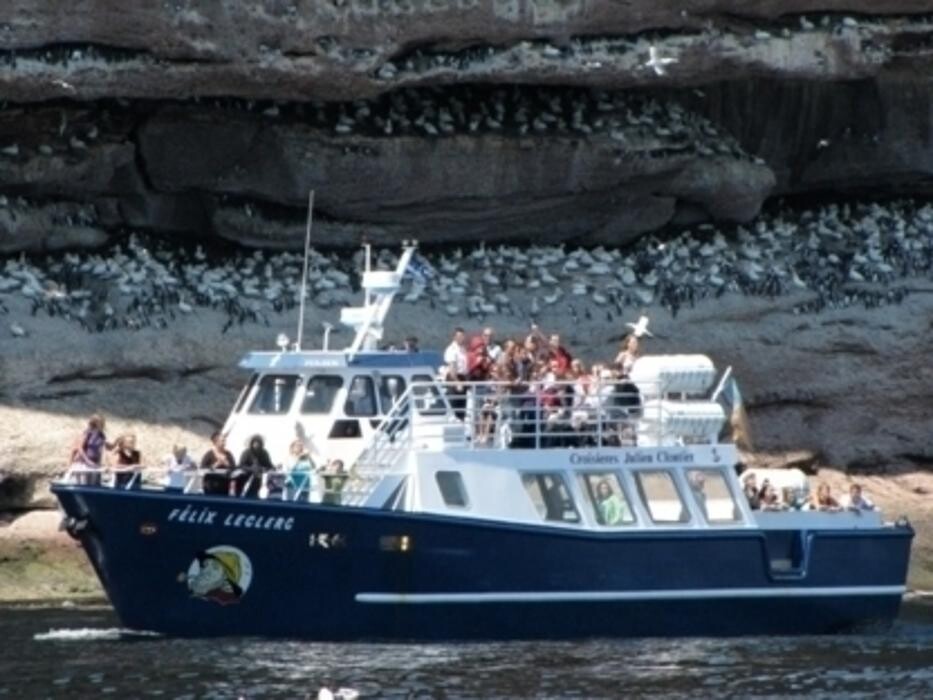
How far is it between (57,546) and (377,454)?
6.30 metres

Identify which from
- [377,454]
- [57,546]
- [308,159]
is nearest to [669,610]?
[377,454]

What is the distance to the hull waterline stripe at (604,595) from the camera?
40.4 meters

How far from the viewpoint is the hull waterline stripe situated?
132 feet

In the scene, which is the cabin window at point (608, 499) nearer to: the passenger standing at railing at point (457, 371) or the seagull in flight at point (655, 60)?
the passenger standing at railing at point (457, 371)

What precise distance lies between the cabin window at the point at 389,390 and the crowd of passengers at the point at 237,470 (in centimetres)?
114

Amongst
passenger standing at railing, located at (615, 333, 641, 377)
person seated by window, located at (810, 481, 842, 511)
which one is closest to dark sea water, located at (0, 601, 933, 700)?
person seated by window, located at (810, 481, 842, 511)

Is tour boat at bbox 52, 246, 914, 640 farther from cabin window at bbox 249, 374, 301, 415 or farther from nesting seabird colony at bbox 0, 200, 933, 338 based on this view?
nesting seabird colony at bbox 0, 200, 933, 338

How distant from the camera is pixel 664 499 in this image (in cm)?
4206

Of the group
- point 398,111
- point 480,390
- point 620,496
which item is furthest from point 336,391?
point 398,111

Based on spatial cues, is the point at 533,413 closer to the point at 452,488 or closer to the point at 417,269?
the point at 452,488

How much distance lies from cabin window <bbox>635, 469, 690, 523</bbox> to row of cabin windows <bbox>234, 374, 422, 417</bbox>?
2873 millimetres

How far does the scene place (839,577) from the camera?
42906mm

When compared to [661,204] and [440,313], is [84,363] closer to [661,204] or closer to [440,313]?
[440,313]

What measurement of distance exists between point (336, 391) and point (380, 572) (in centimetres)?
265
